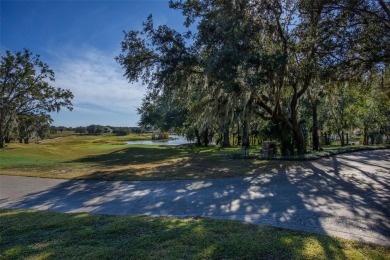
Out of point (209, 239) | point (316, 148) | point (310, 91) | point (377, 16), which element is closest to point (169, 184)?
point (209, 239)

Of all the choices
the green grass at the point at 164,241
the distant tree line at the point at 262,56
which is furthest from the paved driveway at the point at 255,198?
the distant tree line at the point at 262,56

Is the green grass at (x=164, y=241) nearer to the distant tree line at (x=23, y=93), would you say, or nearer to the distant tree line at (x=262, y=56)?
the distant tree line at (x=262, y=56)

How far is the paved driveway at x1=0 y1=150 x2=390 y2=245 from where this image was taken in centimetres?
431

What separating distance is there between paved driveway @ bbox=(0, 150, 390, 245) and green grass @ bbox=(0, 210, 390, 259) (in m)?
0.50

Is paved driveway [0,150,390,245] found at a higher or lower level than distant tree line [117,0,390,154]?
lower

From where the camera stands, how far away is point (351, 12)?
330 inches

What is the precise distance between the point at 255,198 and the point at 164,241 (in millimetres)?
2957

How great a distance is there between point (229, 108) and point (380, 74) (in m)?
6.89

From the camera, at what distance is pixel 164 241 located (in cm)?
345

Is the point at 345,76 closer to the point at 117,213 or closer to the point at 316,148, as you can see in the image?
the point at 316,148

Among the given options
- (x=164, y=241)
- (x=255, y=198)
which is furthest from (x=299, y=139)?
(x=164, y=241)

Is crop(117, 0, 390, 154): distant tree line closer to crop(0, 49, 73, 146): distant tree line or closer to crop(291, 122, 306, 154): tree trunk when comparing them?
crop(291, 122, 306, 154): tree trunk

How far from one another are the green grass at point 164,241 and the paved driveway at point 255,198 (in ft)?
1.62

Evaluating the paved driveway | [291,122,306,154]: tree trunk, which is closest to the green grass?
the paved driveway
